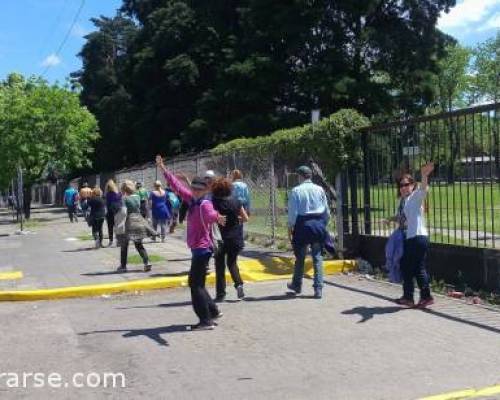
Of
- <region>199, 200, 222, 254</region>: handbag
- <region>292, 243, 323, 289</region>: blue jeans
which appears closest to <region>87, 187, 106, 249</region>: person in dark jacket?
<region>292, 243, 323, 289</region>: blue jeans

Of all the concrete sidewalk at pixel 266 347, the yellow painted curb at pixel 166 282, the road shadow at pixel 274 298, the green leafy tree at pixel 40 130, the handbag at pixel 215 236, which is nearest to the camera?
the concrete sidewalk at pixel 266 347

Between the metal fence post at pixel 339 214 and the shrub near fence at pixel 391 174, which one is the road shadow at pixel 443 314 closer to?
the shrub near fence at pixel 391 174

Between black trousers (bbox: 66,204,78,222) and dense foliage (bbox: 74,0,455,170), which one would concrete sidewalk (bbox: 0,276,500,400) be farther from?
dense foliage (bbox: 74,0,455,170)

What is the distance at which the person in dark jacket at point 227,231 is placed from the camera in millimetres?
9570

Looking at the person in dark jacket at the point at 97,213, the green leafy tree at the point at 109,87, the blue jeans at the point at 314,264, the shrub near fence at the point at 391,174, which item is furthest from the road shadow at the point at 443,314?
the green leafy tree at the point at 109,87

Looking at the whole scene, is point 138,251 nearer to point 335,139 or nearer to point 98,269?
point 98,269

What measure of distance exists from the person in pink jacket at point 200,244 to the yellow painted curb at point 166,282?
10.1 feet

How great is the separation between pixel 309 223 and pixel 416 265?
168 cm

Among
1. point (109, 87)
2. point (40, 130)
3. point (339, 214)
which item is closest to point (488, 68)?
point (109, 87)

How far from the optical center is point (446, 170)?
10.0 m

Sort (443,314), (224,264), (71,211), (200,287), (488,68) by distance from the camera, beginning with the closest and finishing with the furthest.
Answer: (200,287)
(443,314)
(224,264)
(71,211)
(488,68)

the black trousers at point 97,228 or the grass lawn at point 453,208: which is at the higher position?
the grass lawn at point 453,208

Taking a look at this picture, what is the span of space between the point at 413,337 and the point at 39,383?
3.62 m

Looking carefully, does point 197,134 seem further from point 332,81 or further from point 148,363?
point 148,363
